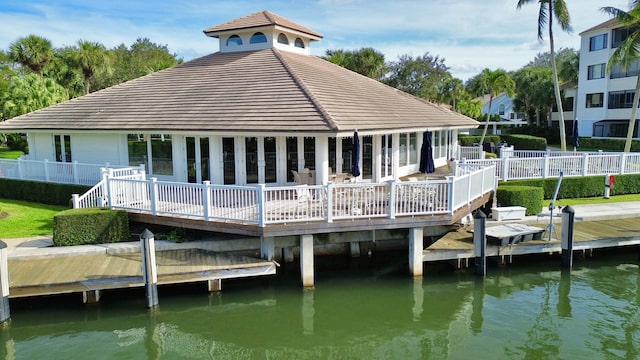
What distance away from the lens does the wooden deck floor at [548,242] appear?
1373cm

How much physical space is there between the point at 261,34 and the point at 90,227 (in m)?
13.0

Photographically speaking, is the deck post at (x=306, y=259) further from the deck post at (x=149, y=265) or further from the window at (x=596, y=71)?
the window at (x=596, y=71)

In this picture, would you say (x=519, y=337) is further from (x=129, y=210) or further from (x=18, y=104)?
(x=18, y=104)

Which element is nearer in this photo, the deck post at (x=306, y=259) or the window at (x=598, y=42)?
the deck post at (x=306, y=259)

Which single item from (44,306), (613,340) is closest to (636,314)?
(613,340)

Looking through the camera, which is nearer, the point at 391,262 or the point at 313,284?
the point at 313,284

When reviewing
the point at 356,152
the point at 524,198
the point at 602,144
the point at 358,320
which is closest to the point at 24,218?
the point at 356,152

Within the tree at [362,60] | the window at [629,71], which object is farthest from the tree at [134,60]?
the window at [629,71]

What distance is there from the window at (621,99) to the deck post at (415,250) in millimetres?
39574

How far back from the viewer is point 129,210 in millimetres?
14203

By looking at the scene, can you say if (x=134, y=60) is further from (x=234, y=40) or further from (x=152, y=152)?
(x=152, y=152)

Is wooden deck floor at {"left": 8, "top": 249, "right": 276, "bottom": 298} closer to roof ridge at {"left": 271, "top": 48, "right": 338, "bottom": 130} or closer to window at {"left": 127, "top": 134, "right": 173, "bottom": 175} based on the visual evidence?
roof ridge at {"left": 271, "top": 48, "right": 338, "bottom": 130}

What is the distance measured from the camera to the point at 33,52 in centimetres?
4125

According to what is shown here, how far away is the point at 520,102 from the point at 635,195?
44.4 meters
